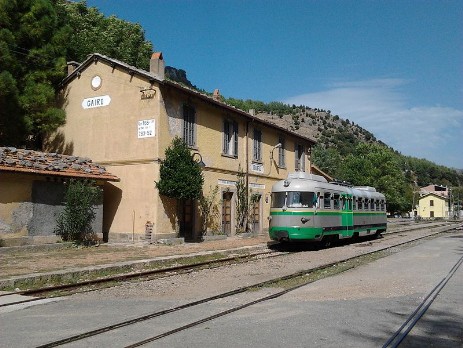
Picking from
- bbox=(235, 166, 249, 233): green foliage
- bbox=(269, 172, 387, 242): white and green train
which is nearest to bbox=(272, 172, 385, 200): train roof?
bbox=(269, 172, 387, 242): white and green train

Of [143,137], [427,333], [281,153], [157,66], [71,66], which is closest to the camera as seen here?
[427,333]

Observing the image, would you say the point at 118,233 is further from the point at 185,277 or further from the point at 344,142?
the point at 344,142

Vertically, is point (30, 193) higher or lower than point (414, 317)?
higher

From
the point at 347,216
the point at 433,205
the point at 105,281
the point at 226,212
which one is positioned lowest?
the point at 105,281

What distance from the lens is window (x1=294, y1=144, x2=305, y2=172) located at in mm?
32594

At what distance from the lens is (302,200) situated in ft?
60.9

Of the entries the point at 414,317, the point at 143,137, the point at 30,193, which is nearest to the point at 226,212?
the point at 143,137

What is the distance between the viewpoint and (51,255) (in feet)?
51.0

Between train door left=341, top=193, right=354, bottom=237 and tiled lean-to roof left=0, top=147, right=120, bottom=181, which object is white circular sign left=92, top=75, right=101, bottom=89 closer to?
tiled lean-to roof left=0, top=147, right=120, bottom=181

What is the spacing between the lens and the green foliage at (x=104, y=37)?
31203 millimetres

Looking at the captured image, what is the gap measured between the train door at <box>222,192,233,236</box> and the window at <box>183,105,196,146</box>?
389cm

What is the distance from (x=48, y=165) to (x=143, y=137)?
174 inches

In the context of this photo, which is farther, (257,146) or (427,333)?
(257,146)

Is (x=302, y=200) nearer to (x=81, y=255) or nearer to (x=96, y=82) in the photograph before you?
(x=81, y=255)
